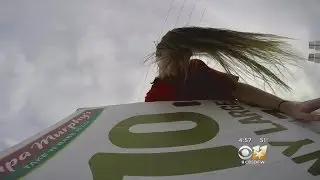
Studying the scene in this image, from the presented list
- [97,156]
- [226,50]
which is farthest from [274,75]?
[97,156]

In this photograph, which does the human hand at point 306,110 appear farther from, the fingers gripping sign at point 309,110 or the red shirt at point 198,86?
the red shirt at point 198,86

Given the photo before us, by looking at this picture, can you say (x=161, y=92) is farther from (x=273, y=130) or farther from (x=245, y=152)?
(x=245, y=152)

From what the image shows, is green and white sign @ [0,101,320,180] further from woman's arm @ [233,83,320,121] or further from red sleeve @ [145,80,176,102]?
red sleeve @ [145,80,176,102]

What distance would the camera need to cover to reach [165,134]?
1.56 meters

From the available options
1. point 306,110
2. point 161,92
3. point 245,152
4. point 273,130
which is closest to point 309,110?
point 306,110

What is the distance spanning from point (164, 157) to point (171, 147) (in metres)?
0.11

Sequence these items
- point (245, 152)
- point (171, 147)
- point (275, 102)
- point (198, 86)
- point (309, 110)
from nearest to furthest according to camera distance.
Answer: point (245, 152), point (171, 147), point (309, 110), point (275, 102), point (198, 86)

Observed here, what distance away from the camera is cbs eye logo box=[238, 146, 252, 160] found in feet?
3.88

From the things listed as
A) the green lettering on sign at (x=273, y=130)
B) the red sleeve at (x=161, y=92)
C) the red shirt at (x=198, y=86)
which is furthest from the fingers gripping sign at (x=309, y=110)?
the red sleeve at (x=161, y=92)

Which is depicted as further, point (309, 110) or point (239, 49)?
point (239, 49)

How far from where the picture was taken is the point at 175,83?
2104 mm

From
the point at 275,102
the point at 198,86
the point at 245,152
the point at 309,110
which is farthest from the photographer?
the point at 198,86

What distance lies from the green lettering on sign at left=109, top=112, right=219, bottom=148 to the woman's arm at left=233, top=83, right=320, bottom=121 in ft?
1.22

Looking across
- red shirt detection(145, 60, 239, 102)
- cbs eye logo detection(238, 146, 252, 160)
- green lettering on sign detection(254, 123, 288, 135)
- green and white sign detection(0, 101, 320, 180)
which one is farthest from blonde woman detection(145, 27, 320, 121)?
cbs eye logo detection(238, 146, 252, 160)
